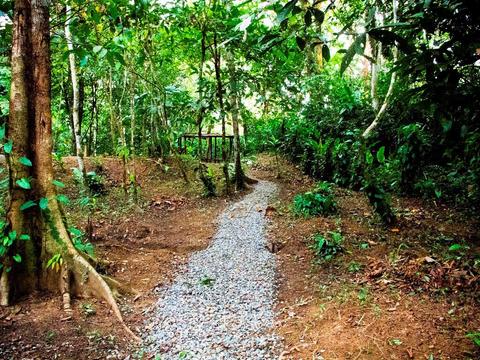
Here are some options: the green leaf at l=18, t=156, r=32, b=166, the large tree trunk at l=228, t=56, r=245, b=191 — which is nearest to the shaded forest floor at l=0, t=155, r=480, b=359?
the green leaf at l=18, t=156, r=32, b=166

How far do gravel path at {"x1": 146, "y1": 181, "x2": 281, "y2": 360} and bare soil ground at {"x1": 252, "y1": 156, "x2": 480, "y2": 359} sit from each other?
221 mm

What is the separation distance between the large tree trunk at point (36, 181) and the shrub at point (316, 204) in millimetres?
3772

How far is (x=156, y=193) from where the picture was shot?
8.19m

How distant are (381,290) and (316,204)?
2715 millimetres

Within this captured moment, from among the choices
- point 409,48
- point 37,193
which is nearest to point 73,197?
point 37,193

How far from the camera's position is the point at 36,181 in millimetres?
3428

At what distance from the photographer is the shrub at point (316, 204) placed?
241 inches

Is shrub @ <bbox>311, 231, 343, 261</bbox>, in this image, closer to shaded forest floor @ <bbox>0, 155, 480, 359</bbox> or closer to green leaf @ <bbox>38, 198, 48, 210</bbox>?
shaded forest floor @ <bbox>0, 155, 480, 359</bbox>

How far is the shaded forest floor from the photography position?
2844 mm

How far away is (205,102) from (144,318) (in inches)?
210

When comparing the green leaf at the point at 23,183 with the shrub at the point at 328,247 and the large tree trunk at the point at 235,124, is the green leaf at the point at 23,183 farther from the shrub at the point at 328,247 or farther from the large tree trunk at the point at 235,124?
the large tree trunk at the point at 235,124

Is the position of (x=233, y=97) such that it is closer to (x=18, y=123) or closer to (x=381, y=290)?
(x=18, y=123)

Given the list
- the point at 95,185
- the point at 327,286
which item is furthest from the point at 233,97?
the point at 327,286

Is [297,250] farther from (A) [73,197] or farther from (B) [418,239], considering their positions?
(A) [73,197]
